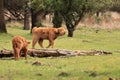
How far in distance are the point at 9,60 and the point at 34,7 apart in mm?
23502

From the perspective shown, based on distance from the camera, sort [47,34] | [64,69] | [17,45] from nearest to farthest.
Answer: [64,69], [17,45], [47,34]

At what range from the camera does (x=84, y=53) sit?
2117 centimetres

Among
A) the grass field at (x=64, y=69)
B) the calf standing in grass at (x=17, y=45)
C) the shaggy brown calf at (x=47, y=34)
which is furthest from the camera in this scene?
the shaggy brown calf at (x=47, y=34)

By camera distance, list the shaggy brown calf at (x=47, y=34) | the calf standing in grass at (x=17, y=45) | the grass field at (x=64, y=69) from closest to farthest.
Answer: the grass field at (x=64, y=69) → the calf standing in grass at (x=17, y=45) → the shaggy brown calf at (x=47, y=34)

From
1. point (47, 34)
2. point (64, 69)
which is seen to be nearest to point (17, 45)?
point (64, 69)

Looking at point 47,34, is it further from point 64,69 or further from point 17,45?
point 64,69

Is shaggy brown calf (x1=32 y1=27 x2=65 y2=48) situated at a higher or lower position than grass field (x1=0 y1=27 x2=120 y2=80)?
lower

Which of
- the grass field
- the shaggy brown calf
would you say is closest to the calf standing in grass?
the grass field

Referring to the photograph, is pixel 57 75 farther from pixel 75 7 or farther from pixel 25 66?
pixel 75 7

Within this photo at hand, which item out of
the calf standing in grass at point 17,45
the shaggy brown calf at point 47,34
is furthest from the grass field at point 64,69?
the shaggy brown calf at point 47,34

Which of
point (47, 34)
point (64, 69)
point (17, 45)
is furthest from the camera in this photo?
point (47, 34)

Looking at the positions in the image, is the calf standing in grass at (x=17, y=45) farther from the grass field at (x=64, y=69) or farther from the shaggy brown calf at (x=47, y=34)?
the shaggy brown calf at (x=47, y=34)

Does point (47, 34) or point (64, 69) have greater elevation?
point (64, 69)

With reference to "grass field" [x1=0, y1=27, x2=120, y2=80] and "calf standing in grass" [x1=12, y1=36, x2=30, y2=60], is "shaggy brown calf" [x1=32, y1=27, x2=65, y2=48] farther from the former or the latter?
"calf standing in grass" [x1=12, y1=36, x2=30, y2=60]
